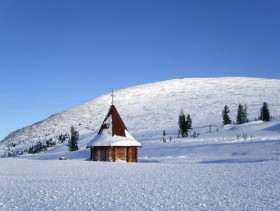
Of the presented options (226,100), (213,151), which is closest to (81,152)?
(213,151)

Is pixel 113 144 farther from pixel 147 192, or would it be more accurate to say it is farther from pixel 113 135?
pixel 147 192

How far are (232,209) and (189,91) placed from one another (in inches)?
5304

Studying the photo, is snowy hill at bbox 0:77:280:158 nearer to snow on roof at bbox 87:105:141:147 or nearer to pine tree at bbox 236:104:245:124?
pine tree at bbox 236:104:245:124

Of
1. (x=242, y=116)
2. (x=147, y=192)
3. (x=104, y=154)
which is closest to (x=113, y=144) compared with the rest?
(x=104, y=154)

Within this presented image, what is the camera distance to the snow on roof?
3231cm

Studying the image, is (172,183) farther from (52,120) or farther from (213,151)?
(52,120)

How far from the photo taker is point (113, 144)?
105 feet

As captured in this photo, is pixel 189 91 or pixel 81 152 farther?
pixel 189 91

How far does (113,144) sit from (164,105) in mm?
95564

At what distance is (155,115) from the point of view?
115m

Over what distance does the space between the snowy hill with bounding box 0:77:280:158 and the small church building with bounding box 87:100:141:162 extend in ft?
193

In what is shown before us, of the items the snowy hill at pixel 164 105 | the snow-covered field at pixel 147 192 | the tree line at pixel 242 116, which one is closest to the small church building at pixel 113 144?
the snow-covered field at pixel 147 192

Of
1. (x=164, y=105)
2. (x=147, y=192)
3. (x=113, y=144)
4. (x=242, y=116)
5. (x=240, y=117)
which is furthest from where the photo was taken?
(x=164, y=105)

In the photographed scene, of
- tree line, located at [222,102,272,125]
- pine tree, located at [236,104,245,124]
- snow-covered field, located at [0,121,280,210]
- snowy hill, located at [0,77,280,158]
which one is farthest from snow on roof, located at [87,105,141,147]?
snowy hill, located at [0,77,280,158]
